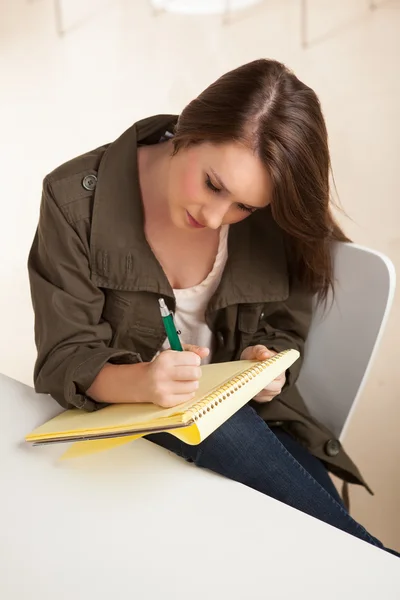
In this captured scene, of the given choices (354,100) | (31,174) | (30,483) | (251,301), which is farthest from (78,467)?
(354,100)

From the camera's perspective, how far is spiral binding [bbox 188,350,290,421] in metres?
0.67

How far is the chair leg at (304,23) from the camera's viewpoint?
8.48 ft

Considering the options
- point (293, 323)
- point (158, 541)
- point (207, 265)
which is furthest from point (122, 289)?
point (158, 541)

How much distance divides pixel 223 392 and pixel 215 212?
11.1 inches

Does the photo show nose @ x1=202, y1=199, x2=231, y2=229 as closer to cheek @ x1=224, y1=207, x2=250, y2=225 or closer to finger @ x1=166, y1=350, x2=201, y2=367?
cheek @ x1=224, y1=207, x2=250, y2=225

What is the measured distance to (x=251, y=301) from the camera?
1038 mm

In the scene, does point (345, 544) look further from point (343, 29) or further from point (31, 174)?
point (343, 29)

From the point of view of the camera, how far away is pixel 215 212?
91cm

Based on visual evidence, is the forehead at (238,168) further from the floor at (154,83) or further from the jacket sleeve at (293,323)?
the floor at (154,83)

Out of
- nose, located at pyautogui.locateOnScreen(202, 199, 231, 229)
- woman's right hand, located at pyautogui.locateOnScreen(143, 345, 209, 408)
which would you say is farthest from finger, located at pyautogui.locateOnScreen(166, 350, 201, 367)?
nose, located at pyautogui.locateOnScreen(202, 199, 231, 229)

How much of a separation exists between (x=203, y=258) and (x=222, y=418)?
1.41ft

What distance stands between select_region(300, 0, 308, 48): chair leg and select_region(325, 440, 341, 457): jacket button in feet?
6.12

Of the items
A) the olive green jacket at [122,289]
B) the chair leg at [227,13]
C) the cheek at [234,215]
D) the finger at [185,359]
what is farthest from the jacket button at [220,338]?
the chair leg at [227,13]

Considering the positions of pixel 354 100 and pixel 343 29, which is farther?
pixel 343 29
